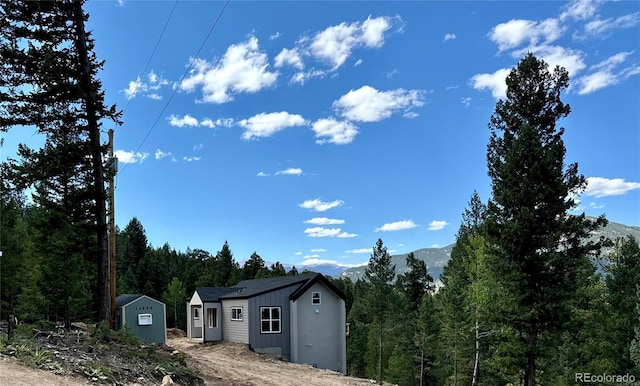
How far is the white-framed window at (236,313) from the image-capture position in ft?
85.7

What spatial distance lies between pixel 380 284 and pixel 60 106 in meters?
25.3

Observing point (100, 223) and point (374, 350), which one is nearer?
point (100, 223)

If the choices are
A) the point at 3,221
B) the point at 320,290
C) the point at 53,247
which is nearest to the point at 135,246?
the point at 3,221

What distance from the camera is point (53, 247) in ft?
46.2

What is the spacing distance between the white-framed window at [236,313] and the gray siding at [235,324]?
181 millimetres

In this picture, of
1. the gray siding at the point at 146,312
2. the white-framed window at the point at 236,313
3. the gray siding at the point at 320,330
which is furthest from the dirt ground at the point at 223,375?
the gray siding at the point at 320,330

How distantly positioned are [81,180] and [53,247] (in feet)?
8.35

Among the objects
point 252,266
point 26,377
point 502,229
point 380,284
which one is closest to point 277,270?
point 252,266

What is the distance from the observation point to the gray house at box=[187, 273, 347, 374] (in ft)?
82.8

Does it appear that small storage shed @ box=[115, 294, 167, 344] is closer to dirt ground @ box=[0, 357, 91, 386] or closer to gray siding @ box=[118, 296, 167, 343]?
gray siding @ box=[118, 296, 167, 343]

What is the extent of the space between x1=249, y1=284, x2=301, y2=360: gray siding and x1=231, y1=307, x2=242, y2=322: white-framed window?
129 cm

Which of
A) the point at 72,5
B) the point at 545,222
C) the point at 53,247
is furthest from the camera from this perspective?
the point at 545,222

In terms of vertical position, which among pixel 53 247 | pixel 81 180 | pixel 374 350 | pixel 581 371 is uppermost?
pixel 81 180

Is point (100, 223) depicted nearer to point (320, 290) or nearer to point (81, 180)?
point (81, 180)
